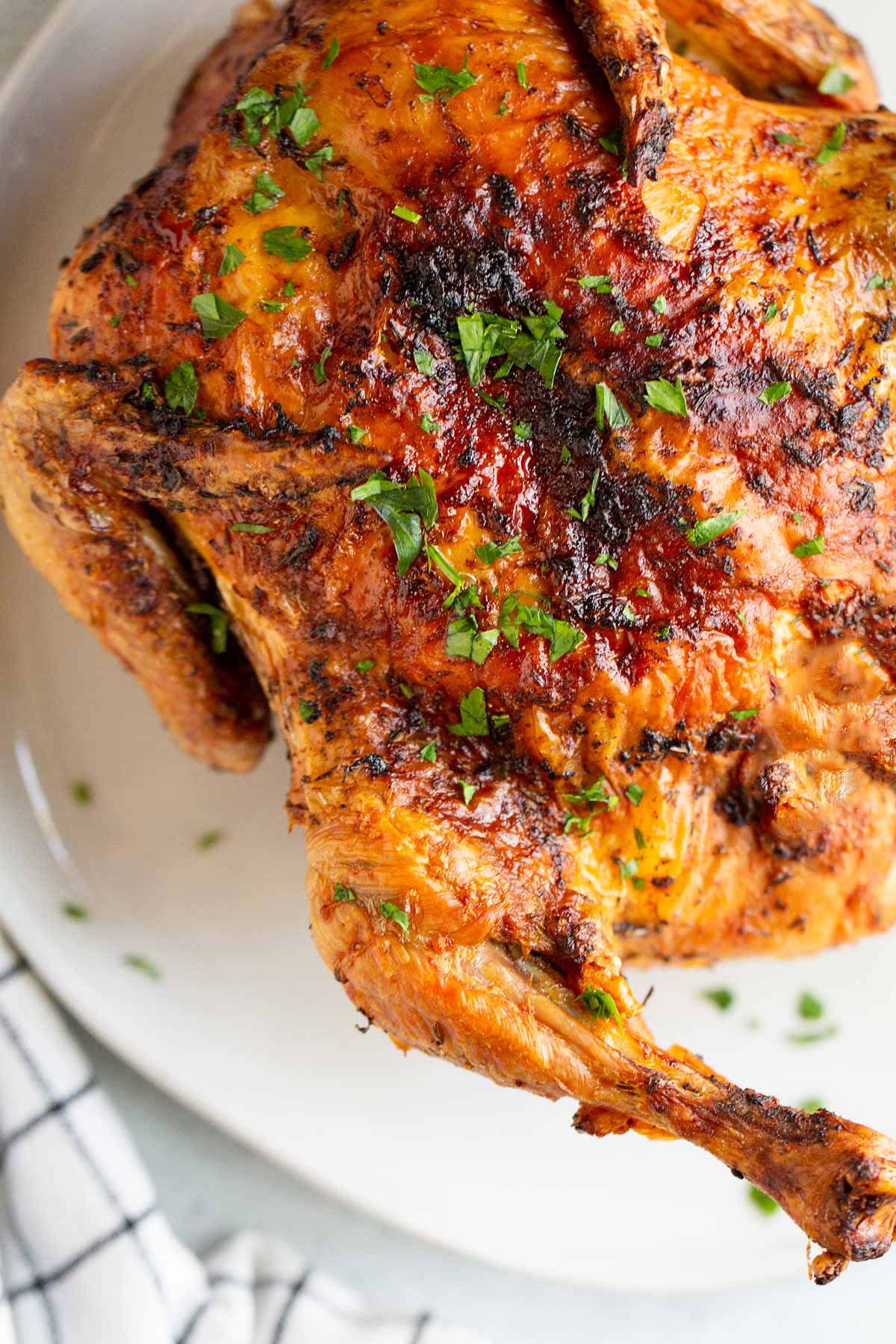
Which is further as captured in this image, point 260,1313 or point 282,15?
point 260,1313

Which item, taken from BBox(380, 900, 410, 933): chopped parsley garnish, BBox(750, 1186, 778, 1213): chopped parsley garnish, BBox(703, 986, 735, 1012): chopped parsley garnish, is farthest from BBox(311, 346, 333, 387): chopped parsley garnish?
BBox(750, 1186, 778, 1213): chopped parsley garnish

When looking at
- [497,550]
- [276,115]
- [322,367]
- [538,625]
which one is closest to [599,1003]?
[538,625]

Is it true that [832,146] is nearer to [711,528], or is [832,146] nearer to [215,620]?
[711,528]

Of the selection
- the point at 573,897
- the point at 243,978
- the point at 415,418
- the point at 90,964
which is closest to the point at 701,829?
the point at 573,897

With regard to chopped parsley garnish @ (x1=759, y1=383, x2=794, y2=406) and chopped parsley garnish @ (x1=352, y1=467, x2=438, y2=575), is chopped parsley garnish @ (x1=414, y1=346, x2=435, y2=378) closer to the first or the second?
chopped parsley garnish @ (x1=352, y1=467, x2=438, y2=575)

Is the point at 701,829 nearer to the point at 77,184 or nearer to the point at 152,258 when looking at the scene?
the point at 152,258
